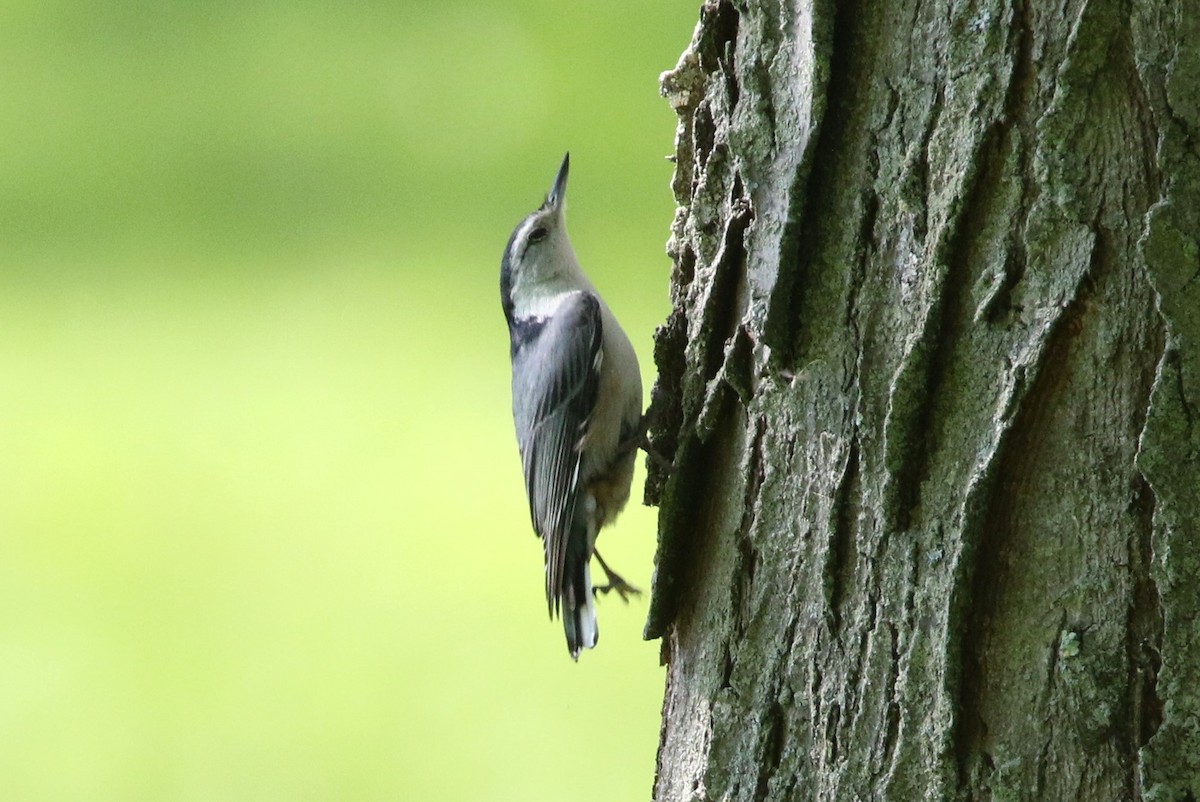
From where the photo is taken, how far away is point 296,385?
8.43 ft

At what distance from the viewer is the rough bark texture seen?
29.5 inches

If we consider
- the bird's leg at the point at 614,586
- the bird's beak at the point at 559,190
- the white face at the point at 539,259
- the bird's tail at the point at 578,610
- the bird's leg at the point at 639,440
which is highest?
the bird's beak at the point at 559,190

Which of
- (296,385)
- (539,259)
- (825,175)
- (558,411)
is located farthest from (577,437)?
(296,385)

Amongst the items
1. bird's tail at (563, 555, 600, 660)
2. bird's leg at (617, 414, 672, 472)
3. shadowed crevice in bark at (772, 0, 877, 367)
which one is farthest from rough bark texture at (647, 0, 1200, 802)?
bird's tail at (563, 555, 600, 660)

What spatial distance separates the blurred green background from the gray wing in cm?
55

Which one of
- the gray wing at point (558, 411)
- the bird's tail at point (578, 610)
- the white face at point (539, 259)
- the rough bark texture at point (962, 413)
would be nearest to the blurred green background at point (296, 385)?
the white face at point (539, 259)

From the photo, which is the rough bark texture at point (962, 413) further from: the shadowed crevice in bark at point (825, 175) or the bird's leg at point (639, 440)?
the bird's leg at point (639, 440)

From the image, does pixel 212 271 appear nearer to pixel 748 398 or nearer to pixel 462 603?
pixel 462 603

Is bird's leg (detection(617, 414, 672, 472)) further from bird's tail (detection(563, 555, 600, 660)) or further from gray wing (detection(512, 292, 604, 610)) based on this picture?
bird's tail (detection(563, 555, 600, 660))

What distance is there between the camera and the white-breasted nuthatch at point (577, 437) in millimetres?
1702

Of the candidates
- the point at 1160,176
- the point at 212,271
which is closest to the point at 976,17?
the point at 1160,176

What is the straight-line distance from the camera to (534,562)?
2.44m

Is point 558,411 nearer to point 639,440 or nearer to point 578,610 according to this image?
point 639,440

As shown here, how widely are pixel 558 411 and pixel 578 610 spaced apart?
11.3 inches
